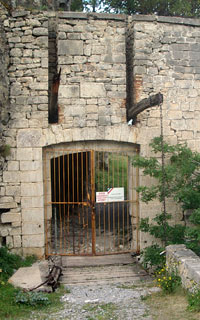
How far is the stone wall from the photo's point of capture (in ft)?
14.4

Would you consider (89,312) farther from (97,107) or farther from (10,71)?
(10,71)

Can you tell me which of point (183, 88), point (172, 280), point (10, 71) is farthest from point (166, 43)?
point (172, 280)

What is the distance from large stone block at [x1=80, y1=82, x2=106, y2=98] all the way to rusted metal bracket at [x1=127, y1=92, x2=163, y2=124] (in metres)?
0.70

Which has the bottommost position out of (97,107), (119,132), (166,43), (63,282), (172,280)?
(63,282)

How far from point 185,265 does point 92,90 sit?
3878 mm

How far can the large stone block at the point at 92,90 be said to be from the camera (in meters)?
6.83

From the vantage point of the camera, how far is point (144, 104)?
6.07 metres

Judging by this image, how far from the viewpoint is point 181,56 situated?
23.3 ft

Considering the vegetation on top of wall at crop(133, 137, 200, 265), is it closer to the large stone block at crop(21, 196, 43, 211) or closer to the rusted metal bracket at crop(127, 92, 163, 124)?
the rusted metal bracket at crop(127, 92, 163, 124)

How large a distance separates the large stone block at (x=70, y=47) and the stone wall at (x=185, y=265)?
421 centimetres

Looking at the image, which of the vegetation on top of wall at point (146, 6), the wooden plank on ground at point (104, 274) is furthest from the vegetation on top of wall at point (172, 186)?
the vegetation on top of wall at point (146, 6)

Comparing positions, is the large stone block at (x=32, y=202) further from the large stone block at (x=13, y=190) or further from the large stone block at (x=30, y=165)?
the large stone block at (x=30, y=165)

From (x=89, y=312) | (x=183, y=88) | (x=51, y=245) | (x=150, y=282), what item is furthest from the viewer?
(x=51, y=245)

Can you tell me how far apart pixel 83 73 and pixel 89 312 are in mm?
4496
